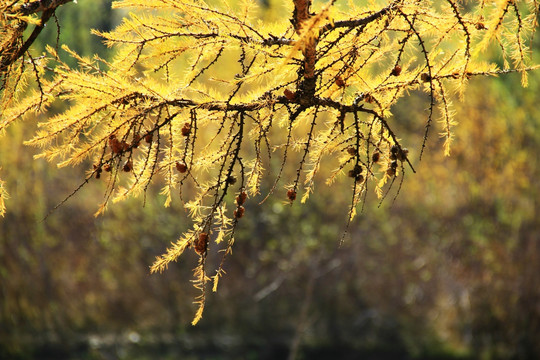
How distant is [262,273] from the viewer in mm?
8383

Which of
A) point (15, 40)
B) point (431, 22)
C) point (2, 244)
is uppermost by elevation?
point (431, 22)

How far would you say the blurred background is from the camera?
8.00 metres

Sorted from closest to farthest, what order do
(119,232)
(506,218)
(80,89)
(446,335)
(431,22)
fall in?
(80,89), (431,22), (506,218), (446,335), (119,232)

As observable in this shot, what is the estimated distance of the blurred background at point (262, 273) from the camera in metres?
8.00

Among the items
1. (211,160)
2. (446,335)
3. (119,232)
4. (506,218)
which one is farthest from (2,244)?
(211,160)

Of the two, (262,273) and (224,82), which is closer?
(224,82)

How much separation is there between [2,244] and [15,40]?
22.8 feet

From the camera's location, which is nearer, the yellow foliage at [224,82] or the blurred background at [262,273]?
the yellow foliage at [224,82]

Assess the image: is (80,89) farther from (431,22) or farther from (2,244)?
(2,244)

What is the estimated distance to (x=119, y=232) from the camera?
28.1 ft

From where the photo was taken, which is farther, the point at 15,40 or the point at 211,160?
the point at 211,160

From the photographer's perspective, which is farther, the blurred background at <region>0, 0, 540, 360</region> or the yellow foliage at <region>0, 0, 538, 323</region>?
the blurred background at <region>0, 0, 540, 360</region>

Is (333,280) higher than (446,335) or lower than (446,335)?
higher

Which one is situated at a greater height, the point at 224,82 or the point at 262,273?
the point at 224,82
